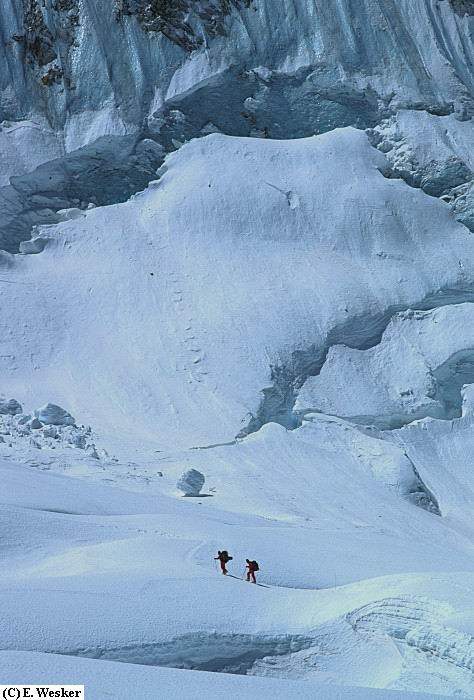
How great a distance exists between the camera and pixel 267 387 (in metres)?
21.8

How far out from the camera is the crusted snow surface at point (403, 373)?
21.9 meters

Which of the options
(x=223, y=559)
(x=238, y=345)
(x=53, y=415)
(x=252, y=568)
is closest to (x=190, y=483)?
(x=53, y=415)

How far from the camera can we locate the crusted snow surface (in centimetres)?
2194

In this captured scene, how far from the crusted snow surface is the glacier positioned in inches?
2.7

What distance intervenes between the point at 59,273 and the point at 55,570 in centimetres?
1566

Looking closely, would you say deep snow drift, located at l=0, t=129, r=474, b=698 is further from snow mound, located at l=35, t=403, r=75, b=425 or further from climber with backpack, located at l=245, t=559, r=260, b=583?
climber with backpack, located at l=245, t=559, r=260, b=583

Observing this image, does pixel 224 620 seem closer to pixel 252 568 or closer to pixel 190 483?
pixel 252 568

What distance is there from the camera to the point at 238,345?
74.7ft

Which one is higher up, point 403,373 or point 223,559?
point 223,559

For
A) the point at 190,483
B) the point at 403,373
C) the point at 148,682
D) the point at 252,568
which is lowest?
the point at 403,373

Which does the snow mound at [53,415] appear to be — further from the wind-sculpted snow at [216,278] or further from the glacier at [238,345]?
the wind-sculpted snow at [216,278]

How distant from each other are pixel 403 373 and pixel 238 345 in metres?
4.44

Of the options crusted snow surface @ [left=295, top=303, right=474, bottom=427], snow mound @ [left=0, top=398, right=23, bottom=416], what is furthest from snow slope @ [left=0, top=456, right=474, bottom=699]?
crusted snow surface @ [left=295, top=303, right=474, bottom=427]

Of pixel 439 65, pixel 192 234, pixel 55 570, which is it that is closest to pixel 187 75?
pixel 192 234
